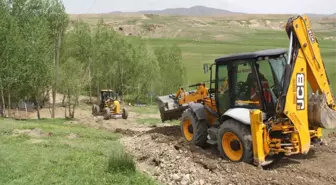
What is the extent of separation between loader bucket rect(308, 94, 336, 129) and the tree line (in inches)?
879

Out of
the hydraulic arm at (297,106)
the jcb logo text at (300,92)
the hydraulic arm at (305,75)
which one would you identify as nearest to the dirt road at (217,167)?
the hydraulic arm at (297,106)

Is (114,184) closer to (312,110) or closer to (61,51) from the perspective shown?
(312,110)

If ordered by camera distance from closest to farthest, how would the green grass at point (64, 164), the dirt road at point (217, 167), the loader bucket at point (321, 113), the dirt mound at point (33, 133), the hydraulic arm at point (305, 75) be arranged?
the dirt road at point (217, 167)
the green grass at point (64, 164)
the hydraulic arm at point (305, 75)
the loader bucket at point (321, 113)
the dirt mound at point (33, 133)

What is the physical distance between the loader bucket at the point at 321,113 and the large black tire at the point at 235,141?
169 cm

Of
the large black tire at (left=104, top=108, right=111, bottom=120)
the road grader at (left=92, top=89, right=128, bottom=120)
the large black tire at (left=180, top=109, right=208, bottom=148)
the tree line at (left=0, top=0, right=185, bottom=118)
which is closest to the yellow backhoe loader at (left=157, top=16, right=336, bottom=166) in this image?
the large black tire at (left=180, top=109, right=208, bottom=148)

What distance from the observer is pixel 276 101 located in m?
9.47

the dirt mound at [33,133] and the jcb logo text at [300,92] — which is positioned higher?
the jcb logo text at [300,92]

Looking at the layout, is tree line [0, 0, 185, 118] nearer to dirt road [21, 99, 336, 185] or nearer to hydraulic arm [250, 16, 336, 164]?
dirt road [21, 99, 336, 185]

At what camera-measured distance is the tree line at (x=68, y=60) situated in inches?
1083

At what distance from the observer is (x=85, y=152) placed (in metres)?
11.0

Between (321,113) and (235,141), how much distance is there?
2.20 meters

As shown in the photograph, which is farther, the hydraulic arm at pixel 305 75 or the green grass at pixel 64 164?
the hydraulic arm at pixel 305 75

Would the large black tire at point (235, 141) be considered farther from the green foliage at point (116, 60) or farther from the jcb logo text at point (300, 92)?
the green foliage at point (116, 60)

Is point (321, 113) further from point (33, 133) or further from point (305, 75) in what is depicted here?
point (33, 133)
